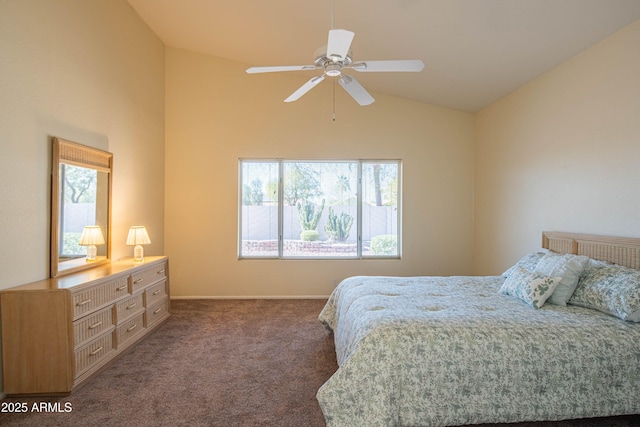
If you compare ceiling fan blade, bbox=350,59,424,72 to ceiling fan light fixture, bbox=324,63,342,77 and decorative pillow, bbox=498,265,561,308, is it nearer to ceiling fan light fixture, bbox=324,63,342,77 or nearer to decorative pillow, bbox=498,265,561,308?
ceiling fan light fixture, bbox=324,63,342,77

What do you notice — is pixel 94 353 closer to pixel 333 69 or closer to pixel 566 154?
pixel 333 69

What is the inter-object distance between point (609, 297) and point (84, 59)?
4.73 metres

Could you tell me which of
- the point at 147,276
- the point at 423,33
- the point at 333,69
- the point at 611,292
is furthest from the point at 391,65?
the point at 147,276

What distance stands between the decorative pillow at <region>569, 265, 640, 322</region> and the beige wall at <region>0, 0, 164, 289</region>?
412 cm

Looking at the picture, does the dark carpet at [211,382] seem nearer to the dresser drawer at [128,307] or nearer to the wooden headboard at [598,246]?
the dresser drawer at [128,307]

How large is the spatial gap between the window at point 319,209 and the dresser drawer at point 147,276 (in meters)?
1.27

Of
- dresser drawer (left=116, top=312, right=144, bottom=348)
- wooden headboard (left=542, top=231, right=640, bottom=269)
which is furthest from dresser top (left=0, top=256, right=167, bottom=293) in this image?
wooden headboard (left=542, top=231, right=640, bottom=269)

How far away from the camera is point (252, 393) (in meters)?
2.43

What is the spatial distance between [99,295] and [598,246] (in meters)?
4.22

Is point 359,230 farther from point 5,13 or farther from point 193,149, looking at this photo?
point 5,13

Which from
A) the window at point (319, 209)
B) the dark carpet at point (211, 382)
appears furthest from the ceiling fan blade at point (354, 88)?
the dark carpet at point (211, 382)

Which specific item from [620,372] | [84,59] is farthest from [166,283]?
[620,372]

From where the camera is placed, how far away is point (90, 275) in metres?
2.88

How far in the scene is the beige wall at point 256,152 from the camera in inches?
195
